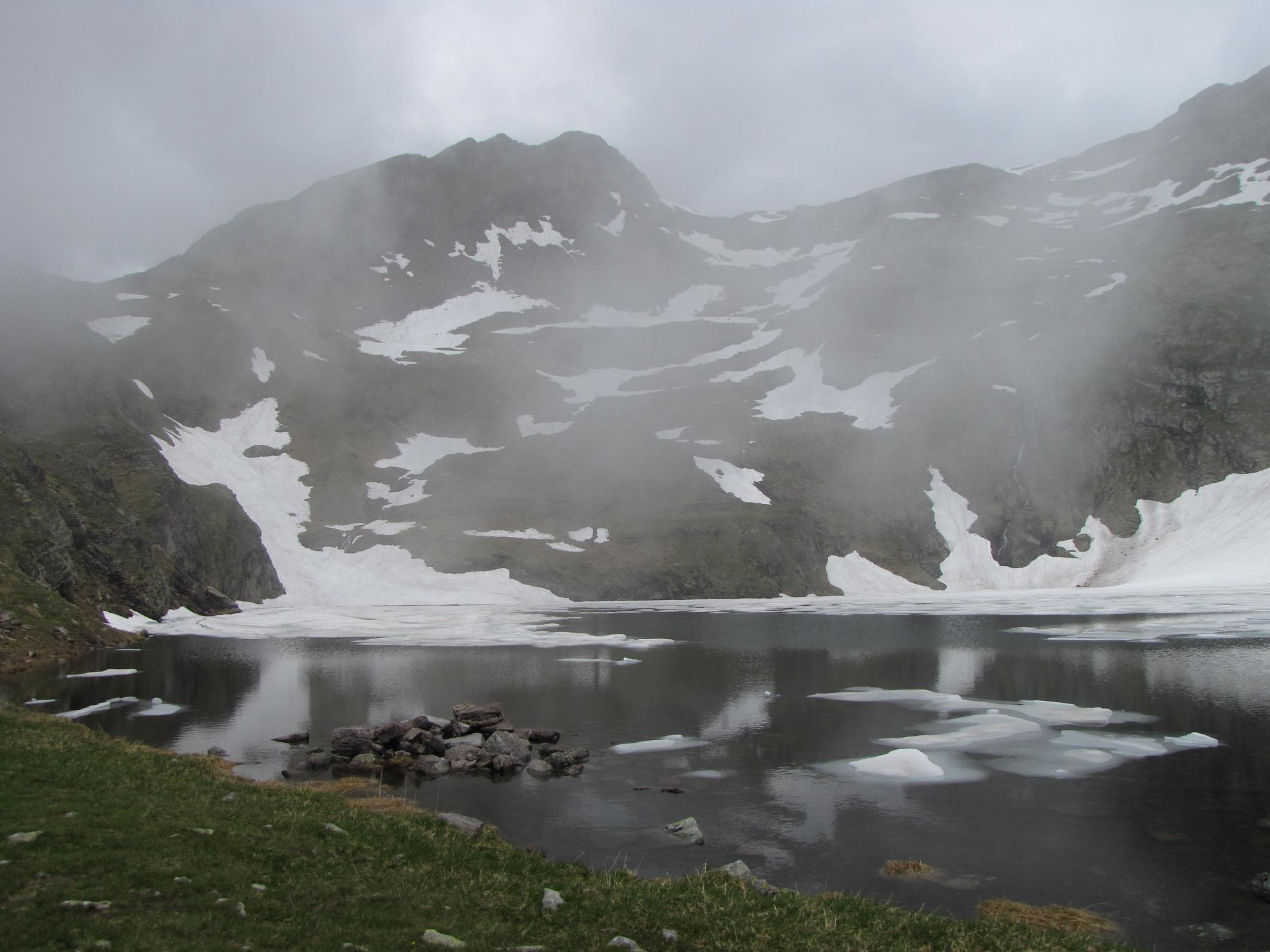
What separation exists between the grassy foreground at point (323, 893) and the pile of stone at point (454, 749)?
11.6 metres

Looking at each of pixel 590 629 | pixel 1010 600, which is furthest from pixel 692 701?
pixel 1010 600

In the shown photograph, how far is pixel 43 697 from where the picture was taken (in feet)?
137

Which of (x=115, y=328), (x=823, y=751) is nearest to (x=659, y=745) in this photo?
(x=823, y=751)

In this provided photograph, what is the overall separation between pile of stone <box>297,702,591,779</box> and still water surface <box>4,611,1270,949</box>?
137 cm

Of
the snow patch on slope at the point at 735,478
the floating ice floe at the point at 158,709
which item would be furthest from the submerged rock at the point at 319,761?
the snow patch on slope at the point at 735,478

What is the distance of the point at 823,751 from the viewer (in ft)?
109

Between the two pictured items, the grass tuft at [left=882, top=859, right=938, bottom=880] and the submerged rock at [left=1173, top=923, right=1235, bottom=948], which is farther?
the grass tuft at [left=882, top=859, right=938, bottom=880]

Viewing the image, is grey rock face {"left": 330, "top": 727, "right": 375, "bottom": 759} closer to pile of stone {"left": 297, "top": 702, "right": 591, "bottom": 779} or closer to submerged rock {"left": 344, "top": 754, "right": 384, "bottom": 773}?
pile of stone {"left": 297, "top": 702, "right": 591, "bottom": 779}

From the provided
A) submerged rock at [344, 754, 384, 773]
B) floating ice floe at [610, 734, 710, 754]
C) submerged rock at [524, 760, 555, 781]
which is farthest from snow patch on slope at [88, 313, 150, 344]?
submerged rock at [524, 760, 555, 781]

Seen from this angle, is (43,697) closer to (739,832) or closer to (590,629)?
(739,832)

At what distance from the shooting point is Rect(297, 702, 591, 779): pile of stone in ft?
102

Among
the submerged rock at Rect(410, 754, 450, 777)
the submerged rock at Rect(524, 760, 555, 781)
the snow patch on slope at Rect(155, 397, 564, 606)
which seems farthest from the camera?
the snow patch on slope at Rect(155, 397, 564, 606)

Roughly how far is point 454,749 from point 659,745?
28.9ft

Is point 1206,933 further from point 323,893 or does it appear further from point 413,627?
point 413,627
